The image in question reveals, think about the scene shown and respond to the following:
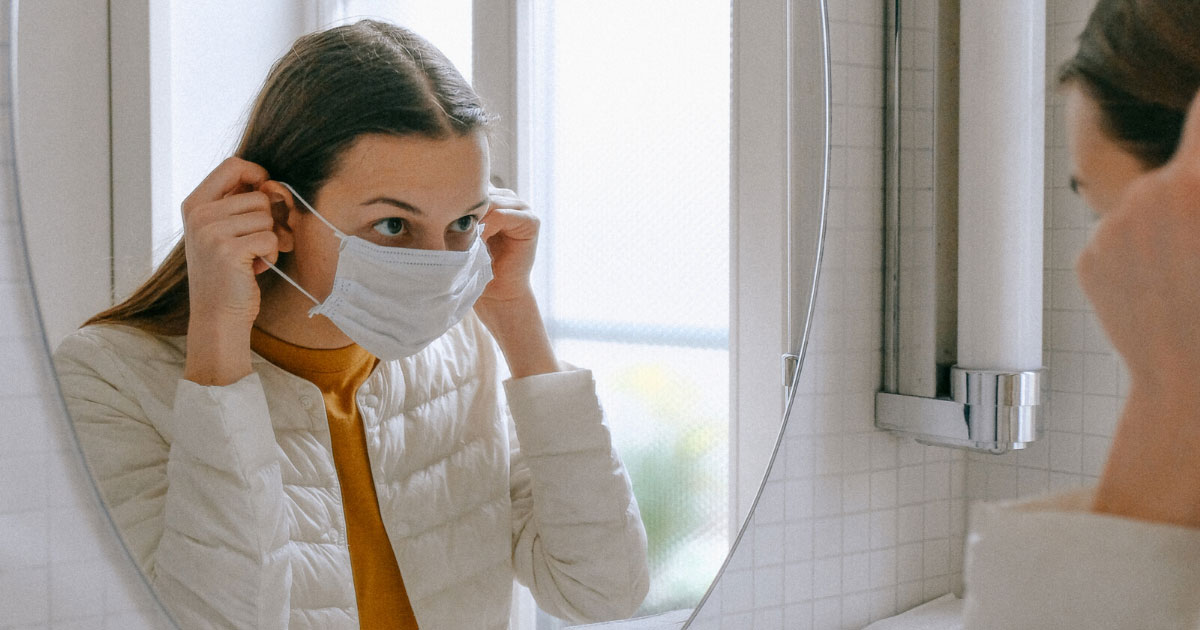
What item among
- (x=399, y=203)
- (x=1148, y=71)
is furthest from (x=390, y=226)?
(x=1148, y=71)

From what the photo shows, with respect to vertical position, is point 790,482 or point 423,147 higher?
point 423,147

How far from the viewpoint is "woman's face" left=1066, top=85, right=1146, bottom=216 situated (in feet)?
2.08

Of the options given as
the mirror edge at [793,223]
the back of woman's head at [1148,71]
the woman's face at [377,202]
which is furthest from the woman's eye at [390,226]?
the back of woman's head at [1148,71]

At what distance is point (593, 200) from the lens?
26.5 inches

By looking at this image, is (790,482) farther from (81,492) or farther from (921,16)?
(81,492)

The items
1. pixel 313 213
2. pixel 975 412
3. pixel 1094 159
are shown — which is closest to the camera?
pixel 313 213

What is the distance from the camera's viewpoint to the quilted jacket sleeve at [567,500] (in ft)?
2.15

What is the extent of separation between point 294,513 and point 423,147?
238mm

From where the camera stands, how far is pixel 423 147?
1.86 ft

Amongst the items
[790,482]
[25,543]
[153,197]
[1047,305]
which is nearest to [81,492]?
[25,543]

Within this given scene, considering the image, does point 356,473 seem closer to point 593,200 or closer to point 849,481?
point 593,200

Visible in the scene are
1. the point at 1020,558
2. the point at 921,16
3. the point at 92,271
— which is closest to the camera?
the point at 92,271

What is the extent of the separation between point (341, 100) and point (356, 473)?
0.23 m

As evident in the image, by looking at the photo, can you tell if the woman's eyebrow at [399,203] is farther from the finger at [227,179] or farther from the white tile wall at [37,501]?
the white tile wall at [37,501]
